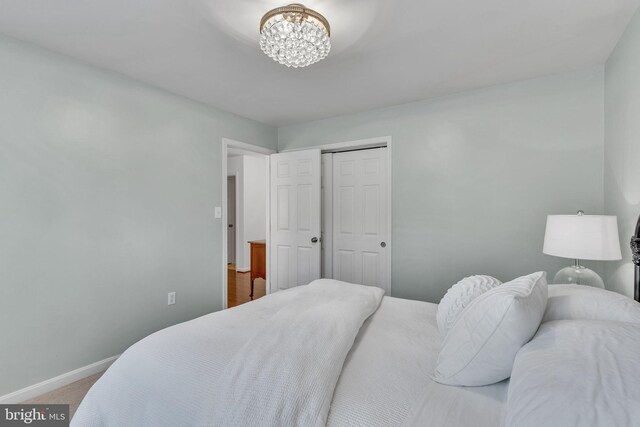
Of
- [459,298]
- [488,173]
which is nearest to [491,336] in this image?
[459,298]

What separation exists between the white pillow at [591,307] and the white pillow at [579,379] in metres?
0.17

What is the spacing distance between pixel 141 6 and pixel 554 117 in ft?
9.94

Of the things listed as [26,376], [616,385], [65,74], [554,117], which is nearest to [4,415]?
[26,376]

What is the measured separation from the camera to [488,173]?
279cm

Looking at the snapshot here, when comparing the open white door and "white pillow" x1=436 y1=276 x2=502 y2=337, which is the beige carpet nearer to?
the open white door

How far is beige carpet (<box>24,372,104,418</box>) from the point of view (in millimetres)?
2021

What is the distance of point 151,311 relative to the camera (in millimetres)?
2711

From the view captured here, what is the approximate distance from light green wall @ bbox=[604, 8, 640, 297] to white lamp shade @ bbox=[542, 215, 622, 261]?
0.54 feet

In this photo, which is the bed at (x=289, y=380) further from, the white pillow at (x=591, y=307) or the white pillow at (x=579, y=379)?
the white pillow at (x=591, y=307)

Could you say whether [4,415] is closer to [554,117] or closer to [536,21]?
[536,21]

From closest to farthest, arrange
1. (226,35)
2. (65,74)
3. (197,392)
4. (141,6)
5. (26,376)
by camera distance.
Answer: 1. (197,392)
2. (141,6)
3. (226,35)
4. (26,376)
5. (65,74)

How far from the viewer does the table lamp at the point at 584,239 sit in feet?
5.60

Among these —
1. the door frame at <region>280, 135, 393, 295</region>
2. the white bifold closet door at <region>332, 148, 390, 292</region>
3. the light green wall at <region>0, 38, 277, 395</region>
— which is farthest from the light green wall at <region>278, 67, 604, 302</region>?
the light green wall at <region>0, 38, 277, 395</region>

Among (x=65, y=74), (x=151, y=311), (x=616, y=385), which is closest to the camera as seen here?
(x=616, y=385)
